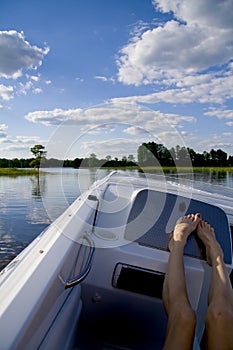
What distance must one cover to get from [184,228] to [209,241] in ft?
0.49

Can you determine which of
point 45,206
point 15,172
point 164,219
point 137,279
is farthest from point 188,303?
point 15,172

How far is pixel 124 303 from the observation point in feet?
5.61

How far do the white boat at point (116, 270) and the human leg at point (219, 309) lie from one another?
0.33 feet

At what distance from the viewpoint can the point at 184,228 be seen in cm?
174

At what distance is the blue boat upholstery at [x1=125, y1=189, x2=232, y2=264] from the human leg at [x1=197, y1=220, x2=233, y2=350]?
151 millimetres

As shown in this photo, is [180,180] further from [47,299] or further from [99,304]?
[47,299]

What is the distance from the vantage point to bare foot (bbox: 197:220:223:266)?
1.62 metres

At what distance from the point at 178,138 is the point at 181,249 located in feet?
3.71

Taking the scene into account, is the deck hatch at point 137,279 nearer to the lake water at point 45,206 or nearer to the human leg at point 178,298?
the human leg at point 178,298

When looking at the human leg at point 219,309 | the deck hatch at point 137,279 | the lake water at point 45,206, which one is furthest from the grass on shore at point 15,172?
the human leg at point 219,309

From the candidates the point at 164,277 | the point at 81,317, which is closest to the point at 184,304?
the point at 164,277

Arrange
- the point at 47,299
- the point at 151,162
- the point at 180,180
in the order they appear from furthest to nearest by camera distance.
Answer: the point at 180,180 → the point at 151,162 → the point at 47,299

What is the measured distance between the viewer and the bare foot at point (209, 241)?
1615mm

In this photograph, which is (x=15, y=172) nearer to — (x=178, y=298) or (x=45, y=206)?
(x=45, y=206)
